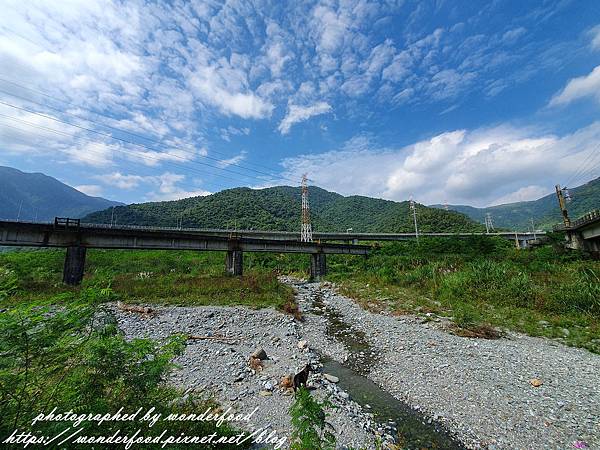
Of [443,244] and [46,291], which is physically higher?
[443,244]

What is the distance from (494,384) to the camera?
818cm

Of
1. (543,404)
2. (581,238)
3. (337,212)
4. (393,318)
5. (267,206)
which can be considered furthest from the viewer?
(337,212)

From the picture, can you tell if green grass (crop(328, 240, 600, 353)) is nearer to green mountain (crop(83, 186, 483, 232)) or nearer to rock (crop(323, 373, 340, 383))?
rock (crop(323, 373, 340, 383))

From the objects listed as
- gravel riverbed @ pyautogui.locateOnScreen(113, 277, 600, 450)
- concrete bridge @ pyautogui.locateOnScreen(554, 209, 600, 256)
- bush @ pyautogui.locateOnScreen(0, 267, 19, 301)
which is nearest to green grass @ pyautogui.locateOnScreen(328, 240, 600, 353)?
gravel riverbed @ pyautogui.locateOnScreen(113, 277, 600, 450)

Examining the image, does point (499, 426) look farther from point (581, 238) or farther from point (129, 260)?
point (129, 260)

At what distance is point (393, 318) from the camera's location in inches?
648

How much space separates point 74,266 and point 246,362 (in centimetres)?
2037

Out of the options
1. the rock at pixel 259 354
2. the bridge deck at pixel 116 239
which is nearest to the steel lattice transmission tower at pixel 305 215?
the bridge deck at pixel 116 239

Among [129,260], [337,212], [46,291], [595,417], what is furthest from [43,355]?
[337,212]

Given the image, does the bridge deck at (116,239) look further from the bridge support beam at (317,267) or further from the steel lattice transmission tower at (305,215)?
the steel lattice transmission tower at (305,215)

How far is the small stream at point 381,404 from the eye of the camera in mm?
6227

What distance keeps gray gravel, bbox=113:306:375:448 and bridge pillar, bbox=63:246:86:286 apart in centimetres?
895

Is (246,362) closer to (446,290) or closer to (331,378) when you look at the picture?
(331,378)

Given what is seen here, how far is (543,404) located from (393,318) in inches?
373
